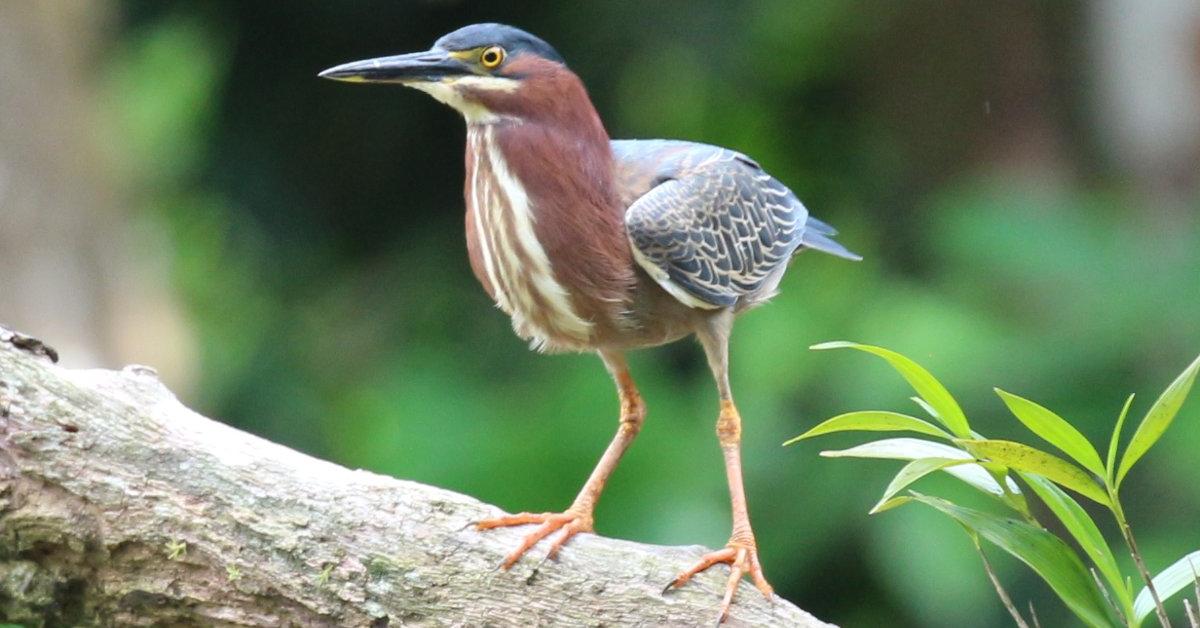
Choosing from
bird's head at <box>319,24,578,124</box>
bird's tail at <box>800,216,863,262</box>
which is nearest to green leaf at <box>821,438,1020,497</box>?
bird's head at <box>319,24,578,124</box>

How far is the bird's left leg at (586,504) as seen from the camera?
2.64 metres

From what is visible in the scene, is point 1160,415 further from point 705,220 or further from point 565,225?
point 705,220

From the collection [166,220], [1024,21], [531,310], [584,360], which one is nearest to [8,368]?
[531,310]

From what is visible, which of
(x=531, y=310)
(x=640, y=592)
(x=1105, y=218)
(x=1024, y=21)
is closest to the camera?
(x=640, y=592)

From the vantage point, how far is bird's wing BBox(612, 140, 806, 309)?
313cm

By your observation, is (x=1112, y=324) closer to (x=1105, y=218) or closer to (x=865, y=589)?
(x=1105, y=218)

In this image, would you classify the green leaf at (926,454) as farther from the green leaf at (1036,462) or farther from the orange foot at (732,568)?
the orange foot at (732,568)

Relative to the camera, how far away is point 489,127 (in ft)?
9.96

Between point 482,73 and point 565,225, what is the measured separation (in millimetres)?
349

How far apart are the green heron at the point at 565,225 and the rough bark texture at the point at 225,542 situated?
0.25 metres

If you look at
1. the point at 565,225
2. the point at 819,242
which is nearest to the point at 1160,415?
the point at 565,225

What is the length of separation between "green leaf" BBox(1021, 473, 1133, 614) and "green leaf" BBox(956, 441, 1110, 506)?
55 mm

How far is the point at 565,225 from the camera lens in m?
2.99

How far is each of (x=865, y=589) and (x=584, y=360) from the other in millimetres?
1258
